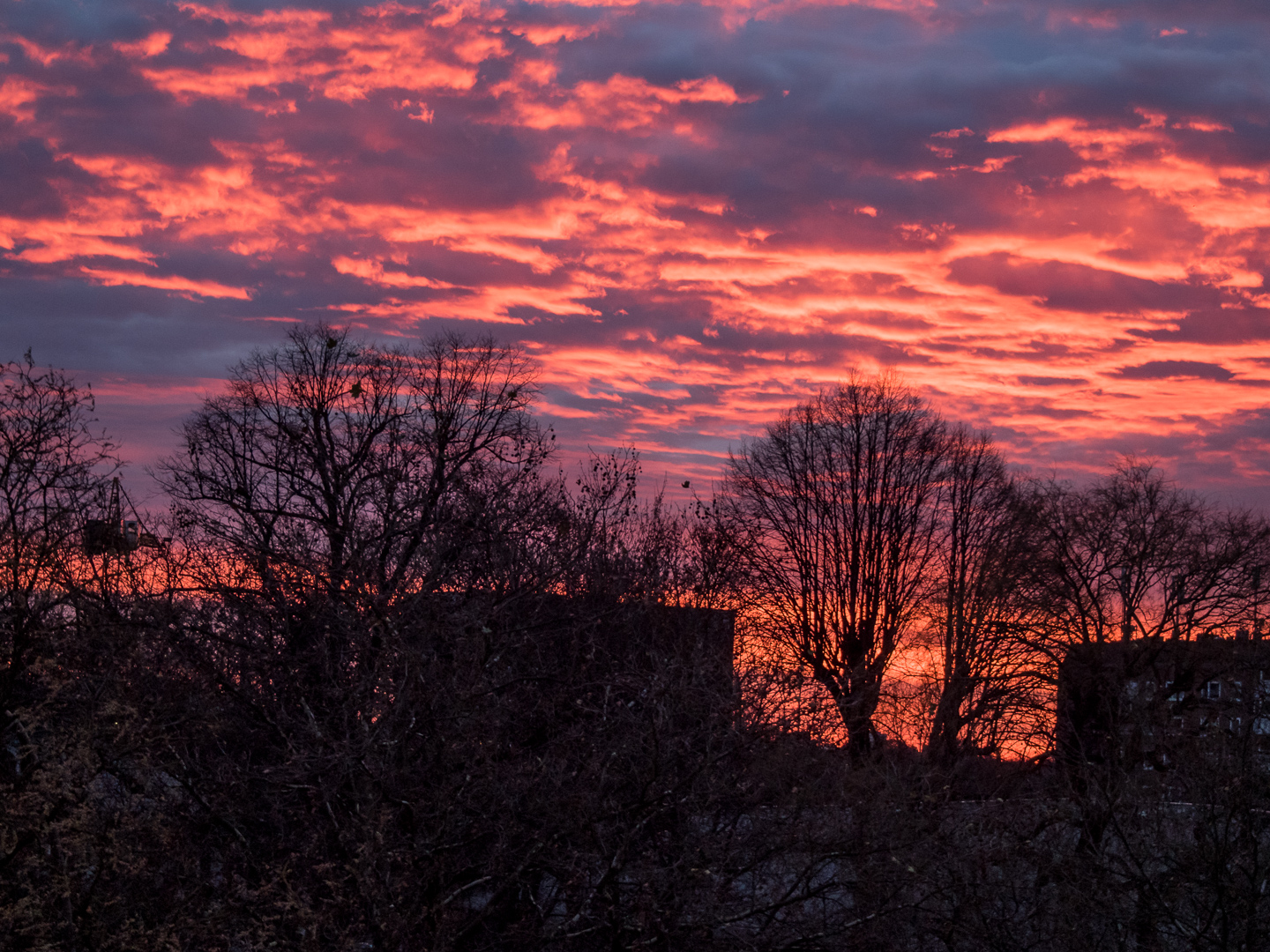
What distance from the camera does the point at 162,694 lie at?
25969 millimetres

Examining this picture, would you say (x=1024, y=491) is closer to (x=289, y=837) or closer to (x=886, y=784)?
(x=886, y=784)

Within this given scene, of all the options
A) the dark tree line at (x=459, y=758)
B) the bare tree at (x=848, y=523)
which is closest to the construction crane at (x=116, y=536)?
the dark tree line at (x=459, y=758)

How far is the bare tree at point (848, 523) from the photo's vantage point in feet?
168

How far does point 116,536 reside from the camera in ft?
99.2

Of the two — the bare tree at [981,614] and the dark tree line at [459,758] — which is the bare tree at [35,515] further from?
the bare tree at [981,614]

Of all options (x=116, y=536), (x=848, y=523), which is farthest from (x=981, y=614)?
(x=116, y=536)

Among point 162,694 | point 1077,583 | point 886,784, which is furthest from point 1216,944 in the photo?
point 1077,583

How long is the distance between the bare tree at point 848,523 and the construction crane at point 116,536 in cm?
2494

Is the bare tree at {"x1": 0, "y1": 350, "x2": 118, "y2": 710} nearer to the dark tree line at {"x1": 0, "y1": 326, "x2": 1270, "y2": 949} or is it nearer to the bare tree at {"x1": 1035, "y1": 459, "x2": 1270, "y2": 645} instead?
the dark tree line at {"x1": 0, "y1": 326, "x2": 1270, "y2": 949}

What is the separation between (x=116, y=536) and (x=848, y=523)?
31.0 meters

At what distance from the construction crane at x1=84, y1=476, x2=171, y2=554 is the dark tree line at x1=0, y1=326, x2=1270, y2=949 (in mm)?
488

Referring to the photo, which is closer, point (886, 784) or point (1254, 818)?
point (1254, 818)

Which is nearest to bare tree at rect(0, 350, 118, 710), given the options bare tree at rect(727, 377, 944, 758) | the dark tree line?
the dark tree line

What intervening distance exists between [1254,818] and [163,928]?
22.7 metres
